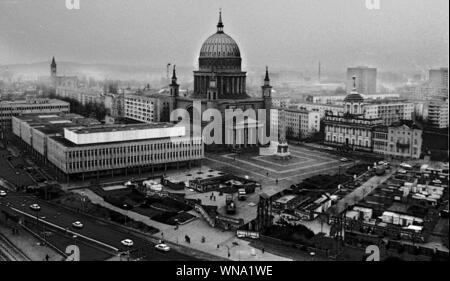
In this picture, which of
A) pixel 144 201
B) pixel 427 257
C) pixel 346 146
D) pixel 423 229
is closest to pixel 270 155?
pixel 346 146

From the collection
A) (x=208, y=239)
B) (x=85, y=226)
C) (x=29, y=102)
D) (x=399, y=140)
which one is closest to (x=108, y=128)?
(x=85, y=226)

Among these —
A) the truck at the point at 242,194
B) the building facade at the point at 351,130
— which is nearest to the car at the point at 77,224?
the truck at the point at 242,194

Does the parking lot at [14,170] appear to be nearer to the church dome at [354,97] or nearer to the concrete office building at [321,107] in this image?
the concrete office building at [321,107]

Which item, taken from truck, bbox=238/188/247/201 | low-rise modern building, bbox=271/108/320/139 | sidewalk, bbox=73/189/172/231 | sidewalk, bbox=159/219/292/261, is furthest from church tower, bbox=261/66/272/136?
sidewalk, bbox=159/219/292/261

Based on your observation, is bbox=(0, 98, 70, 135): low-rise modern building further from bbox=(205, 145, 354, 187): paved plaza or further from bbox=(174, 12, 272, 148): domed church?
bbox=(205, 145, 354, 187): paved plaza

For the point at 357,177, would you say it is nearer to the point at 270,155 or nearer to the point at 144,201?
the point at 270,155

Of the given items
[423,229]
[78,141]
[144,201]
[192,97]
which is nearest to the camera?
[423,229]
